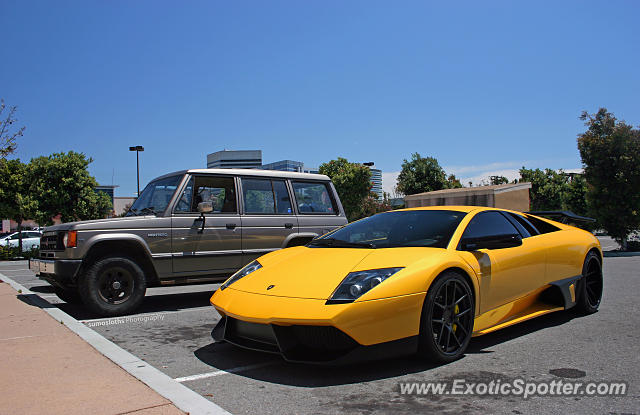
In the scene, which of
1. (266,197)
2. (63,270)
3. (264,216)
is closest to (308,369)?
(63,270)

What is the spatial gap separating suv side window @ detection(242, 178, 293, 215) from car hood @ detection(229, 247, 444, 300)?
2.98 m

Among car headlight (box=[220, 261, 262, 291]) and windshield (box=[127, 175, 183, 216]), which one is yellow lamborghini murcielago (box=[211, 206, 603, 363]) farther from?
windshield (box=[127, 175, 183, 216])

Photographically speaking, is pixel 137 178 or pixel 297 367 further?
pixel 137 178

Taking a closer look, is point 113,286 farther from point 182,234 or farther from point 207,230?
point 207,230

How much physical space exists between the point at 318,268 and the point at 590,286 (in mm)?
3764

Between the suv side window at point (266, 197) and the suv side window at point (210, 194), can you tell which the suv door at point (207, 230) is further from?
the suv side window at point (266, 197)

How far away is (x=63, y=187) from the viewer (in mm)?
28609

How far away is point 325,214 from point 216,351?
4.05 meters

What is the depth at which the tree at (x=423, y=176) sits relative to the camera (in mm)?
58438

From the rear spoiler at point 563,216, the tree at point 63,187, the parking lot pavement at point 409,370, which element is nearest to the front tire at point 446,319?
the parking lot pavement at point 409,370

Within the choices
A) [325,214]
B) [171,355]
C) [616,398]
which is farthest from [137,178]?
[616,398]

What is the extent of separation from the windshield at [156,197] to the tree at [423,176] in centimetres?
5307

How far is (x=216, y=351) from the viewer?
442cm

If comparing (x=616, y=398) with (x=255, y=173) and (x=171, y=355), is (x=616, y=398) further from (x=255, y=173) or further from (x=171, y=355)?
(x=255, y=173)
